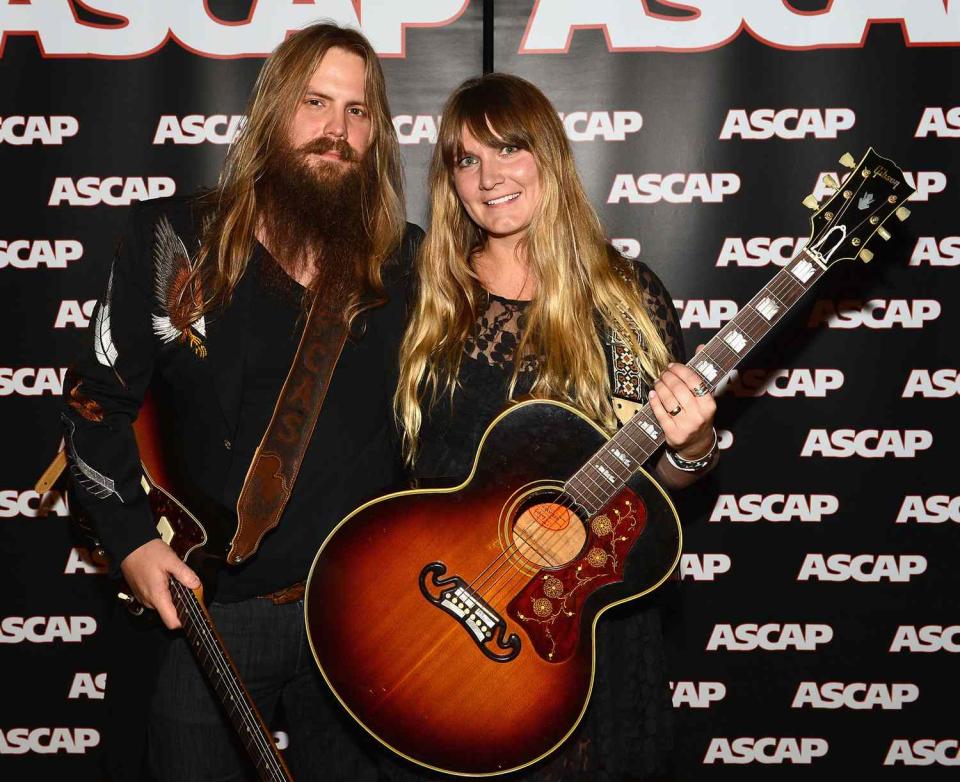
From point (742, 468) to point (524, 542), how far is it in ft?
5.08

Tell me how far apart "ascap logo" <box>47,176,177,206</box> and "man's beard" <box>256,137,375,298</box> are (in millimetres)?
1088

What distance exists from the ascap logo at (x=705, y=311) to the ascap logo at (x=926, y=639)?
137 cm

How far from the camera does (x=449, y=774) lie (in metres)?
1.83

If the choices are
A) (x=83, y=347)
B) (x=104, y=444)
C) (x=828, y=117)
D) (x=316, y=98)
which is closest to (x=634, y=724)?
(x=104, y=444)

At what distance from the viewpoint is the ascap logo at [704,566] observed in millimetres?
3207

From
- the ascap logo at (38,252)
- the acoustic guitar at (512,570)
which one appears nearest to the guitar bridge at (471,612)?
the acoustic guitar at (512,570)

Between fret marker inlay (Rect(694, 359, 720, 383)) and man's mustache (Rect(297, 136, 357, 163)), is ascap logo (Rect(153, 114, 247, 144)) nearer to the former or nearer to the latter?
man's mustache (Rect(297, 136, 357, 163))

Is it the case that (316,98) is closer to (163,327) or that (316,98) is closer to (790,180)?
(163,327)

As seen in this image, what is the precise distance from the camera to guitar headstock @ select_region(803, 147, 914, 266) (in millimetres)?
1891

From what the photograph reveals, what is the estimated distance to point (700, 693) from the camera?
10.7 ft

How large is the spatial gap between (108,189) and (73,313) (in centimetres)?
47

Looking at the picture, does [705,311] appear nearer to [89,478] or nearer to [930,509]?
[930,509]

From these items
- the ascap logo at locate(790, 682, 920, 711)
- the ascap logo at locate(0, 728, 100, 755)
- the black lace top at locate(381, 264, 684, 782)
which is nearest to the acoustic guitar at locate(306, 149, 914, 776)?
the black lace top at locate(381, 264, 684, 782)

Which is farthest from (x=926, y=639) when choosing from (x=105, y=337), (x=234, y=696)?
(x=105, y=337)
